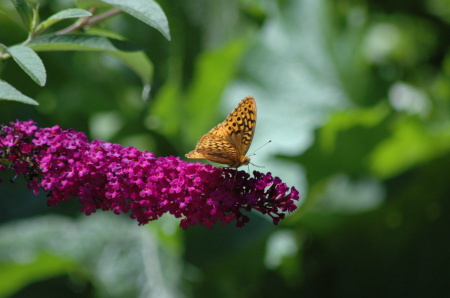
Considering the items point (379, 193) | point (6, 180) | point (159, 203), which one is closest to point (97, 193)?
point (159, 203)

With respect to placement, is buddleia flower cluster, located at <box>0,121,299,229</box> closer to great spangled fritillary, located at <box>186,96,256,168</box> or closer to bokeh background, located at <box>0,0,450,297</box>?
great spangled fritillary, located at <box>186,96,256,168</box>

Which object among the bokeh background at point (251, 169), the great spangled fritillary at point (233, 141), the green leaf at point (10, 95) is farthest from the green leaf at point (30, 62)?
the bokeh background at point (251, 169)

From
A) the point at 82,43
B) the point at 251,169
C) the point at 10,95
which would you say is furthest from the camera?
the point at 251,169

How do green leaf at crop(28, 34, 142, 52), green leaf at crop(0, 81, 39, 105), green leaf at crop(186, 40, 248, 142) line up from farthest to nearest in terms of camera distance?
1. green leaf at crop(186, 40, 248, 142)
2. green leaf at crop(28, 34, 142, 52)
3. green leaf at crop(0, 81, 39, 105)

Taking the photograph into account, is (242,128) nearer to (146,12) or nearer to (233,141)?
(233,141)

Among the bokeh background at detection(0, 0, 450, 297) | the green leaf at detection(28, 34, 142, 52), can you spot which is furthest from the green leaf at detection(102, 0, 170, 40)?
the bokeh background at detection(0, 0, 450, 297)

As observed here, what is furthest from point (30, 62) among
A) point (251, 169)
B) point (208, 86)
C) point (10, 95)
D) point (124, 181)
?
point (208, 86)

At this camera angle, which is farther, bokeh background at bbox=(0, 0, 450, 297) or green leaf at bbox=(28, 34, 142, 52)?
bokeh background at bbox=(0, 0, 450, 297)

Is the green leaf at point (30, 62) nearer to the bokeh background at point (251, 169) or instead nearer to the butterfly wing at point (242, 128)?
the butterfly wing at point (242, 128)
